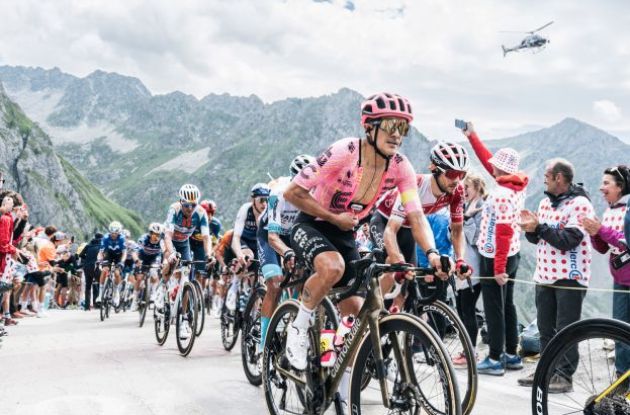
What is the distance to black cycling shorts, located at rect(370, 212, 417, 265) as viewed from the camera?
7.05 m

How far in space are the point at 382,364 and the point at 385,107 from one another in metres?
1.91

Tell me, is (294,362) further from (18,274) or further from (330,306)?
(18,274)

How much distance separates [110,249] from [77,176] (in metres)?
186

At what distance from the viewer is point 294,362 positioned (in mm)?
4391

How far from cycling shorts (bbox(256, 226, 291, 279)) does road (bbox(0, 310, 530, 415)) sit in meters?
1.33

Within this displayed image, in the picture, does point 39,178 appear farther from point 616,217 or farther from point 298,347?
point 298,347

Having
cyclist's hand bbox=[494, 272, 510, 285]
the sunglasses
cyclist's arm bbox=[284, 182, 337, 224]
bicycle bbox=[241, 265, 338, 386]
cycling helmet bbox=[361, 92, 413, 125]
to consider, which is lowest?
bicycle bbox=[241, 265, 338, 386]

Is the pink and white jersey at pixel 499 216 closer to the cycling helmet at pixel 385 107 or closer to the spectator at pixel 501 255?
the spectator at pixel 501 255

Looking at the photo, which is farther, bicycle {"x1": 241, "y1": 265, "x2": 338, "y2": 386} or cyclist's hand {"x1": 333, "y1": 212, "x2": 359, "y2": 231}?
bicycle {"x1": 241, "y1": 265, "x2": 338, "y2": 386}

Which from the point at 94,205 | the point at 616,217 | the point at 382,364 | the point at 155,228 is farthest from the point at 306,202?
the point at 94,205

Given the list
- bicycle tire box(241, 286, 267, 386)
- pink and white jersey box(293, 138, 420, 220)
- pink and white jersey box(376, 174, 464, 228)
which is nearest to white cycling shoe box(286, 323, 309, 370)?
pink and white jersey box(293, 138, 420, 220)

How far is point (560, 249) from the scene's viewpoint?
6.48 m

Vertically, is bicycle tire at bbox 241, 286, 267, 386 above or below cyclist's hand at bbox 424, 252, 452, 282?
below

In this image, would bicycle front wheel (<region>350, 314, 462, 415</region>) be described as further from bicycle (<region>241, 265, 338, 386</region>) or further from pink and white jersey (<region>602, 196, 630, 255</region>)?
pink and white jersey (<region>602, 196, 630, 255</region>)
